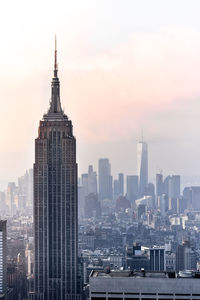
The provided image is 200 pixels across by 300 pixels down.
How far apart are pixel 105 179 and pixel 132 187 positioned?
1481 mm

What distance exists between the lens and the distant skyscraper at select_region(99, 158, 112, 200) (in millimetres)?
22047

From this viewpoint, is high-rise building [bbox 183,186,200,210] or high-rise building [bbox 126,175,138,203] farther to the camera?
high-rise building [bbox 183,186,200,210]

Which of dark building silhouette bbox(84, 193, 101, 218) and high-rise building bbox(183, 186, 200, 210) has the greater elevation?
high-rise building bbox(183, 186, 200, 210)

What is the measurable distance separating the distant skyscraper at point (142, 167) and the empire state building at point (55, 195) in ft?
5.92

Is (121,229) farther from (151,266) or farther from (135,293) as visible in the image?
(135,293)

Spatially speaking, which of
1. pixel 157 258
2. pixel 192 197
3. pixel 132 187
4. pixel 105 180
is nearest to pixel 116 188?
pixel 132 187

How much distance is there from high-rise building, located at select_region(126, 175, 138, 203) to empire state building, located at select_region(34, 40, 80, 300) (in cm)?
402

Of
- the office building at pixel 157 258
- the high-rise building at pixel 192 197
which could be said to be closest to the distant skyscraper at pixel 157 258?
the office building at pixel 157 258

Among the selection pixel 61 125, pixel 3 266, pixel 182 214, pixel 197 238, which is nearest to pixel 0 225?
pixel 3 266

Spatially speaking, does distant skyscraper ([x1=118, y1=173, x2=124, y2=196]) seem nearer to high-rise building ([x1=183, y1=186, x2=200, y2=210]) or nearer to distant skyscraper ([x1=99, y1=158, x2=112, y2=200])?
distant skyscraper ([x1=99, y1=158, x2=112, y2=200])

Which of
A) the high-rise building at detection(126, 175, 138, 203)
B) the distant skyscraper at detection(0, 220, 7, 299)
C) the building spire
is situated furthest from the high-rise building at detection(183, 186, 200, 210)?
the distant skyscraper at detection(0, 220, 7, 299)

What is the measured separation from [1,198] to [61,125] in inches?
141

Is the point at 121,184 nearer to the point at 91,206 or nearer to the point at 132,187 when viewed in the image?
the point at 132,187

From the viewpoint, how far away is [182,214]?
29.8 meters
